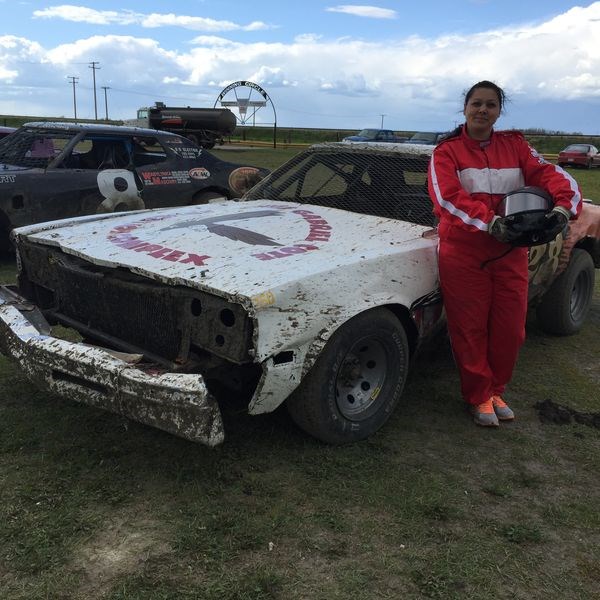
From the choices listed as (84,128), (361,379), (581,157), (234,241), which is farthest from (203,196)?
(581,157)

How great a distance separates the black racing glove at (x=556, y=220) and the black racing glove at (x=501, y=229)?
0.17 metres

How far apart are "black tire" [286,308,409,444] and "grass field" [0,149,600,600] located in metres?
0.14

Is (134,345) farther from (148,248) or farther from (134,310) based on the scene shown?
(148,248)

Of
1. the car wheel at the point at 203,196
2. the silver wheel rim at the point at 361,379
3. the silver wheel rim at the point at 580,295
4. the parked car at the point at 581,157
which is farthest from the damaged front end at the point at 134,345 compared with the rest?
the parked car at the point at 581,157

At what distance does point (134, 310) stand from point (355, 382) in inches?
44.3

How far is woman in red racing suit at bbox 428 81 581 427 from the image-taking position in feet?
10.4

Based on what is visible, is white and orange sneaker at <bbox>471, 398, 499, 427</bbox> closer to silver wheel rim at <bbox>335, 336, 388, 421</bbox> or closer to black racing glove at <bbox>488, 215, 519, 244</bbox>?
silver wheel rim at <bbox>335, 336, 388, 421</bbox>

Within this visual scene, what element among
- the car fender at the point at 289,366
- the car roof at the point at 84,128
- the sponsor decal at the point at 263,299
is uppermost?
the car roof at the point at 84,128

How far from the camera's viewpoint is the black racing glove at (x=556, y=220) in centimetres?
298

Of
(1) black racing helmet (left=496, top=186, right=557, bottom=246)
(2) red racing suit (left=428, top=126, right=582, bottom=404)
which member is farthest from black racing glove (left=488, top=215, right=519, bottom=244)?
(2) red racing suit (left=428, top=126, right=582, bottom=404)

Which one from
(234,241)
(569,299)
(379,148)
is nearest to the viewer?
(234,241)

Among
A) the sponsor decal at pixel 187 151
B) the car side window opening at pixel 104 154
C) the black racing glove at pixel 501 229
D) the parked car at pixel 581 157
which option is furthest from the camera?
the parked car at pixel 581 157

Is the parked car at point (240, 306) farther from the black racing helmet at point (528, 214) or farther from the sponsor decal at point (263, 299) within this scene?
the black racing helmet at point (528, 214)

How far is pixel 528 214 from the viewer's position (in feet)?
9.74
